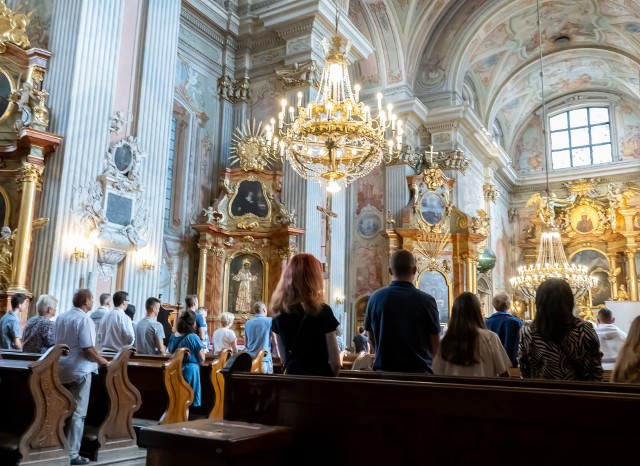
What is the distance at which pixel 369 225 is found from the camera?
668 inches

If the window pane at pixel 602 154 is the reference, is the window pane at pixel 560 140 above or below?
above

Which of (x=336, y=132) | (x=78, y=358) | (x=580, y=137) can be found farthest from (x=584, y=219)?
(x=78, y=358)

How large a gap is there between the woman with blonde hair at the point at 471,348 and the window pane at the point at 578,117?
80.5 feet

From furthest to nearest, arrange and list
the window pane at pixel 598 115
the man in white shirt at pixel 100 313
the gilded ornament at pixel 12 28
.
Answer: the window pane at pixel 598 115 < the gilded ornament at pixel 12 28 < the man in white shirt at pixel 100 313

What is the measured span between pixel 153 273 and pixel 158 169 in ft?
5.94

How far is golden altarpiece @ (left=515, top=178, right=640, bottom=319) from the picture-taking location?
68.7 ft

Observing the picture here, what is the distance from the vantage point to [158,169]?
9695 mm

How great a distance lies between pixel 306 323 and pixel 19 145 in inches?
265

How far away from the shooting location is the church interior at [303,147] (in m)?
8.20

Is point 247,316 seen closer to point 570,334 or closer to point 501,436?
point 570,334

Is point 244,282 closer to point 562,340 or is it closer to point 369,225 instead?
point 369,225

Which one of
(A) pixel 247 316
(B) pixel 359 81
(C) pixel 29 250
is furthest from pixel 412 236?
(C) pixel 29 250

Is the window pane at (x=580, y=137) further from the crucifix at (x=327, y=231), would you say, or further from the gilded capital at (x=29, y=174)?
the gilded capital at (x=29, y=174)

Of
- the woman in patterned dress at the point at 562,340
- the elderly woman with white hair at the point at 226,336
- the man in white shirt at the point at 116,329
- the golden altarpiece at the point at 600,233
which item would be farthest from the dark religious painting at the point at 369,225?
the woman in patterned dress at the point at 562,340
